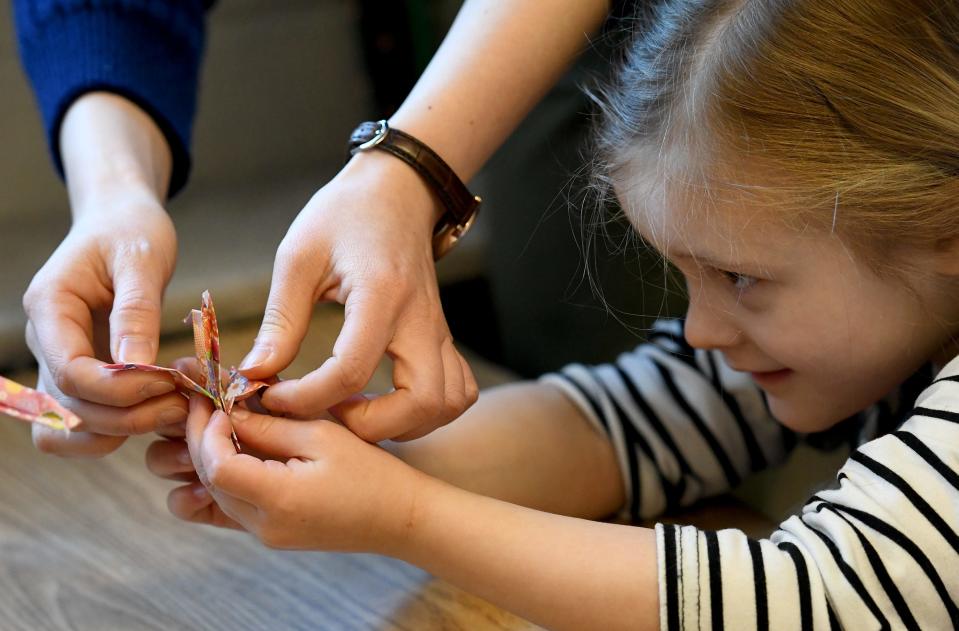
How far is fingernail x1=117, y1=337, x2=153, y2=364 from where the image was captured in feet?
2.06

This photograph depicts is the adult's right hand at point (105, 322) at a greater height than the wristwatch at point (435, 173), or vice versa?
the wristwatch at point (435, 173)

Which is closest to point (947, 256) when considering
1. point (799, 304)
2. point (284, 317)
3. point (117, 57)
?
point (799, 304)

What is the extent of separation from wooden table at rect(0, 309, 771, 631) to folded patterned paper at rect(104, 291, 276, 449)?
0.57 ft

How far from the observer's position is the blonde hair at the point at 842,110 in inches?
23.0

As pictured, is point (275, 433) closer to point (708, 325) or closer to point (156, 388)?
point (156, 388)

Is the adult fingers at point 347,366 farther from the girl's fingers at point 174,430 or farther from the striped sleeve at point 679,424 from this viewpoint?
the striped sleeve at point 679,424

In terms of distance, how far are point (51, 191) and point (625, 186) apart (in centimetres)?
95

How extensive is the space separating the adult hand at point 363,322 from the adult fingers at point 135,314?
0.23 feet

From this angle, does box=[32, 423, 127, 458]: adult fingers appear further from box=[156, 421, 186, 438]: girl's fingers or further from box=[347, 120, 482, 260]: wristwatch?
box=[347, 120, 482, 260]: wristwatch

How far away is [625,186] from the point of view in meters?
0.71

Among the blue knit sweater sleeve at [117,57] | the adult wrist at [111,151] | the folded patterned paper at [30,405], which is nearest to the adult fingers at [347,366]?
the folded patterned paper at [30,405]

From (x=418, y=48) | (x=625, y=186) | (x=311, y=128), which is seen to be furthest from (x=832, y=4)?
(x=311, y=128)

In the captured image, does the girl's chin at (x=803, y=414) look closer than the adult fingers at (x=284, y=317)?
No

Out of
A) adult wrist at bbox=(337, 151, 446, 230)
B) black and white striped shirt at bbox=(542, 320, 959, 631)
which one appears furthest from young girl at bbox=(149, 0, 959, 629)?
adult wrist at bbox=(337, 151, 446, 230)
